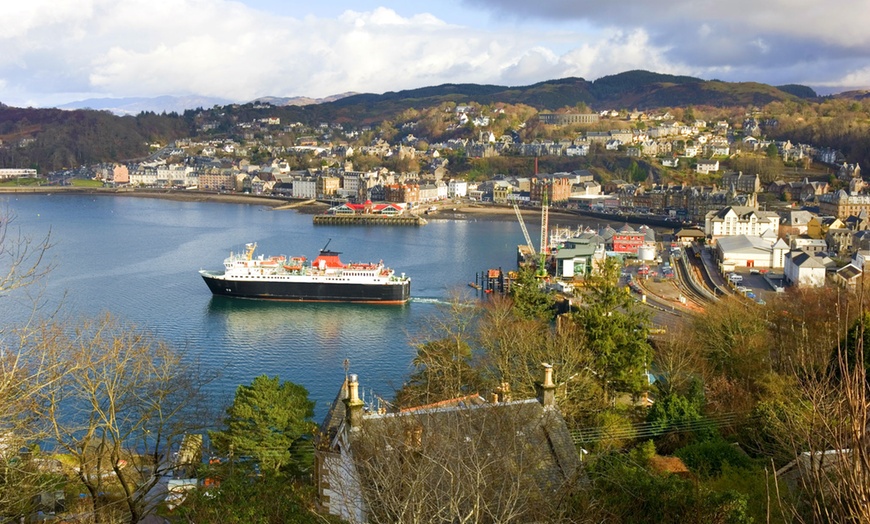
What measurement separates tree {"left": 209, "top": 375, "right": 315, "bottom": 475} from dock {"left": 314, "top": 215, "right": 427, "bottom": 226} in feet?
79.3

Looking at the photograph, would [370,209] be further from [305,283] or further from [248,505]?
[248,505]

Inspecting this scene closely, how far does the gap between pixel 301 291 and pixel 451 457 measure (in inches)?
509

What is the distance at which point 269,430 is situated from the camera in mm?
5883

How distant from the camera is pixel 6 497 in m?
3.21

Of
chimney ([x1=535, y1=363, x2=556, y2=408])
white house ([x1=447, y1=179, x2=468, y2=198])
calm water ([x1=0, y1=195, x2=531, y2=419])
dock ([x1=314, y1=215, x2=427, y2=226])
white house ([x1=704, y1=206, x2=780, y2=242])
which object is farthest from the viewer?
white house ([x1=447, y1=179, x2=468, y2=198])

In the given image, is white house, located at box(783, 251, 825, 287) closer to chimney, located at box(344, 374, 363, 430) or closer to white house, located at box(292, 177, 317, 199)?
chimney, located at box(344, 374, 363, 430)

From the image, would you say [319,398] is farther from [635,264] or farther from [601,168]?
[601,168]

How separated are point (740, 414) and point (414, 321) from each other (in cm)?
833

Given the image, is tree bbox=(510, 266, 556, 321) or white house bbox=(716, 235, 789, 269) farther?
white house bbox=(716, 235, 789, 269)

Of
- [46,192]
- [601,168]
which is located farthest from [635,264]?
[46,192]

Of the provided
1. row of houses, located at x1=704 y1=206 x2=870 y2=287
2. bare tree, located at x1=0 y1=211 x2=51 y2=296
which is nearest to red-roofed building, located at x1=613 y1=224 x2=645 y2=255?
row of houses, located at x1=704 y1=206 x2=870 y2=287

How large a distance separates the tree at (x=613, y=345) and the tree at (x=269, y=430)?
249cm

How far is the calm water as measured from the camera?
11.2m

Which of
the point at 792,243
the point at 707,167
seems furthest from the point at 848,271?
the point at 707,167
